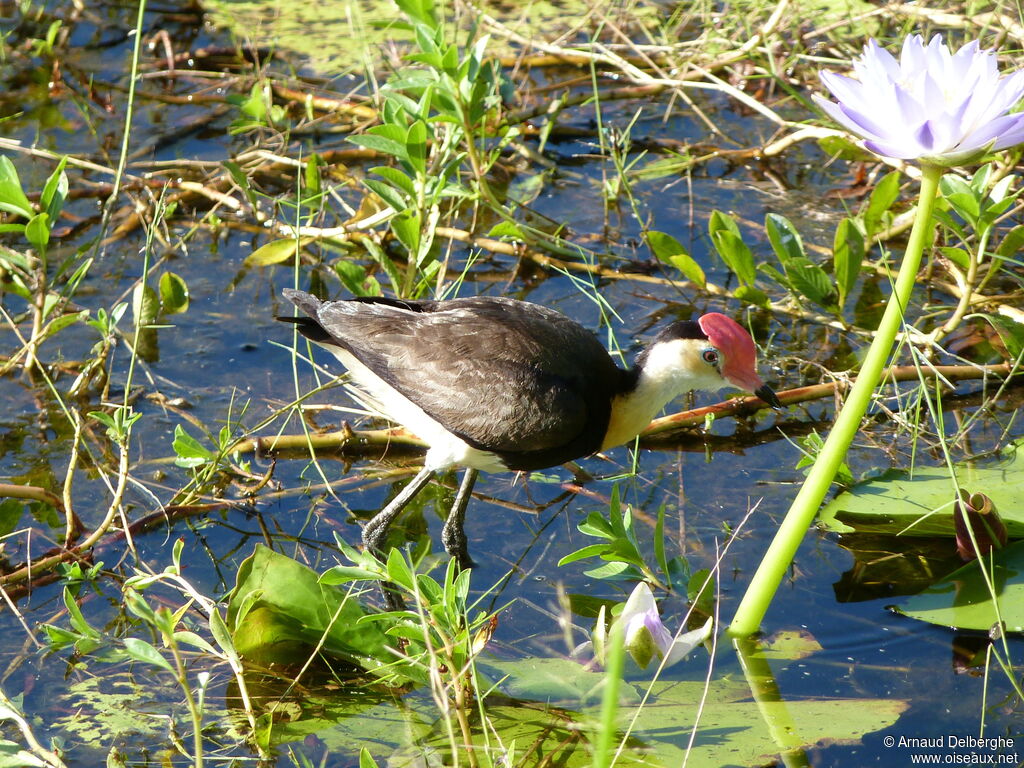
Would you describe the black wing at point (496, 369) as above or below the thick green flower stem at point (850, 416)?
below

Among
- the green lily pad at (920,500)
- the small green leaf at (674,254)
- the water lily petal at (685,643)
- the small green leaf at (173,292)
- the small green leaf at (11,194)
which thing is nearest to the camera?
the water lily petal at (685,643)

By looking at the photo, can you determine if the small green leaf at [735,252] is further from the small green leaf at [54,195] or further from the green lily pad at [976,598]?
the small green leaf at [54,195]

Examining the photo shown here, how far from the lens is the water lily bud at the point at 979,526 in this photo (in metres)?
3.34

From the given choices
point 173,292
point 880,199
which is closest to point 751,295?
point 880,199

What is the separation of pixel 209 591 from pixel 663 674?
148 centimetres

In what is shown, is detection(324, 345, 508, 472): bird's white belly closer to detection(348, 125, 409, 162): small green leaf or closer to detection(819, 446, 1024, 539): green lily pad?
detection(348, 125, 409, 162): small green leaf

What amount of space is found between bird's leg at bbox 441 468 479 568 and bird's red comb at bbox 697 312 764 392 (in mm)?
954

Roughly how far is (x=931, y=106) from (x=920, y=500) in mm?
1481

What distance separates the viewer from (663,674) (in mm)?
3287

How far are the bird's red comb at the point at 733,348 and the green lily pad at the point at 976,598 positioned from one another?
0.94 m

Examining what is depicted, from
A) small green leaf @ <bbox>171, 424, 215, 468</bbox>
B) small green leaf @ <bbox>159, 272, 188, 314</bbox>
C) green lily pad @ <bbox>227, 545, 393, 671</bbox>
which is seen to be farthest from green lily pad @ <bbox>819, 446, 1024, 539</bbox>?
small green leaf @ <bbox>159, 272, 188, 314</bbox>

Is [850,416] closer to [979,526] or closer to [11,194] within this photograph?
[979,526]

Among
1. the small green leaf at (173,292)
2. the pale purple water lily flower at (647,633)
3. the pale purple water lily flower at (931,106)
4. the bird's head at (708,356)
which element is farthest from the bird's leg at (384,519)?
the pale purple water lily flower at (931,106)

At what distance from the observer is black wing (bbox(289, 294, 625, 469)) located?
12.4 ft
